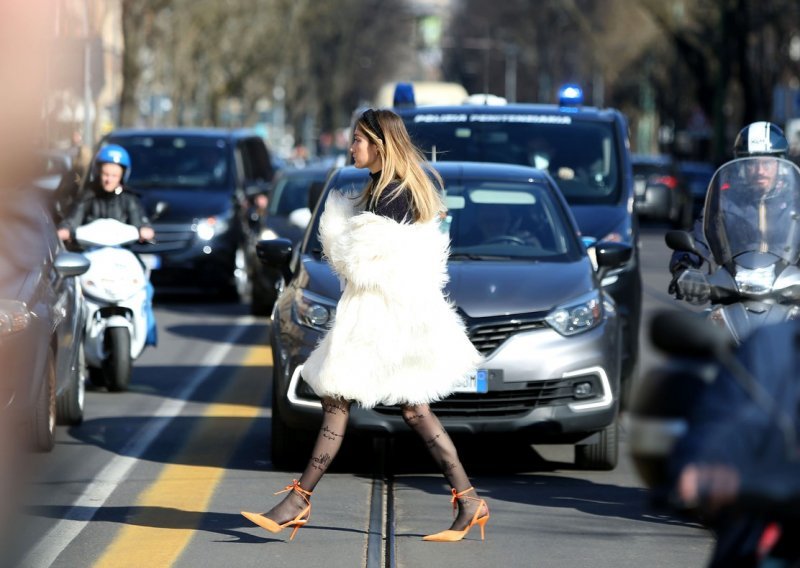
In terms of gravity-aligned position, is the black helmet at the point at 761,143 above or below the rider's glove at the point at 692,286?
above

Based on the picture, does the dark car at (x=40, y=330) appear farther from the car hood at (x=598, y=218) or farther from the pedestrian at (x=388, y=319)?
the car hood at (x=598, y=218)

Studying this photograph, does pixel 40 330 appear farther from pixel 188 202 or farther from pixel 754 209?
pixel 188 202

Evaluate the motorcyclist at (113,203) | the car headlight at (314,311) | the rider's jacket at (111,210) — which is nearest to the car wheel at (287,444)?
the car headlight at (314,311)

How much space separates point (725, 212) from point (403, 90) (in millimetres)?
5954

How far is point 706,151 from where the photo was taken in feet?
280

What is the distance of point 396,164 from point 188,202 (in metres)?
13.8

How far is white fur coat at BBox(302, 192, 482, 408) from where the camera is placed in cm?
715

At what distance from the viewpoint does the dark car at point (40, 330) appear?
8344 millimetres

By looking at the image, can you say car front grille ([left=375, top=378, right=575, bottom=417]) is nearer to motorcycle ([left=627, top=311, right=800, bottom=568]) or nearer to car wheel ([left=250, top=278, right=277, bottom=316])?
motorcycle ([left=627, top=311, right=800, bottom=568])

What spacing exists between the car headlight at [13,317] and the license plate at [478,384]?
2.07 meters

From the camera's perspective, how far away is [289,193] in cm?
2053

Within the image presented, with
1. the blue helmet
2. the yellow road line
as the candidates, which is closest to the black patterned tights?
the yellow road line

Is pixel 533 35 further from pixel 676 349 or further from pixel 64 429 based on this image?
pixel 676 349

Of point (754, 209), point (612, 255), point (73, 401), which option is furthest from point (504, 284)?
point (73, 401)
